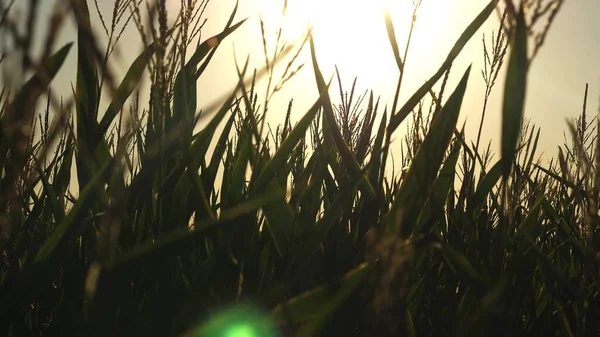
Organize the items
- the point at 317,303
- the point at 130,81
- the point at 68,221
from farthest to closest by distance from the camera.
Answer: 1. the point at 130,81
2. the point at 68,221
3. the point at 317,303

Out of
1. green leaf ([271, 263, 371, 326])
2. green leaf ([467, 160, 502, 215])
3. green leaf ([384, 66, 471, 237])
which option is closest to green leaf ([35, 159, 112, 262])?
green leaf ([271, 263, 371, 326])

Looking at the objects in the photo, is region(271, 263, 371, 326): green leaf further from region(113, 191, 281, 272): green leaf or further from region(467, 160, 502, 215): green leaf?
region(467, 160, 502, 215): green leaf

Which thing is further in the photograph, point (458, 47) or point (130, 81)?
point (130, 81)

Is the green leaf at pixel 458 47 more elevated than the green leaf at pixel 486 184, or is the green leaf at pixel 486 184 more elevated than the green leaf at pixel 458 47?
the green leaf at pixel 458 47

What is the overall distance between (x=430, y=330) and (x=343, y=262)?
396mm

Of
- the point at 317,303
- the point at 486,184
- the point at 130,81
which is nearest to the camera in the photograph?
the point at 317,303

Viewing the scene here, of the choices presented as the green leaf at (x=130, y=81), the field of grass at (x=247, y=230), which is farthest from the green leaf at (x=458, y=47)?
the green leaf at (x=130, y=81)

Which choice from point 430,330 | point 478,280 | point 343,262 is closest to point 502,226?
point 478,280

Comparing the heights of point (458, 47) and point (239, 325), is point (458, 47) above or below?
above

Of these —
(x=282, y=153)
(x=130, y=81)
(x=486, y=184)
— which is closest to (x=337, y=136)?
(x=282, y=153)

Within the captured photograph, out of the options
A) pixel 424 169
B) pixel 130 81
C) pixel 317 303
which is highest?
pixel 130 81

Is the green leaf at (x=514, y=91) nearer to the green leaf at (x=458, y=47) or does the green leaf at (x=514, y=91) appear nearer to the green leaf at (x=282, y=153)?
the green leaf at (x=458, y=47)

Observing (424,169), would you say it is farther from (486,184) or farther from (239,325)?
(486,184)

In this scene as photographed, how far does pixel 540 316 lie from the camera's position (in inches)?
60.2
